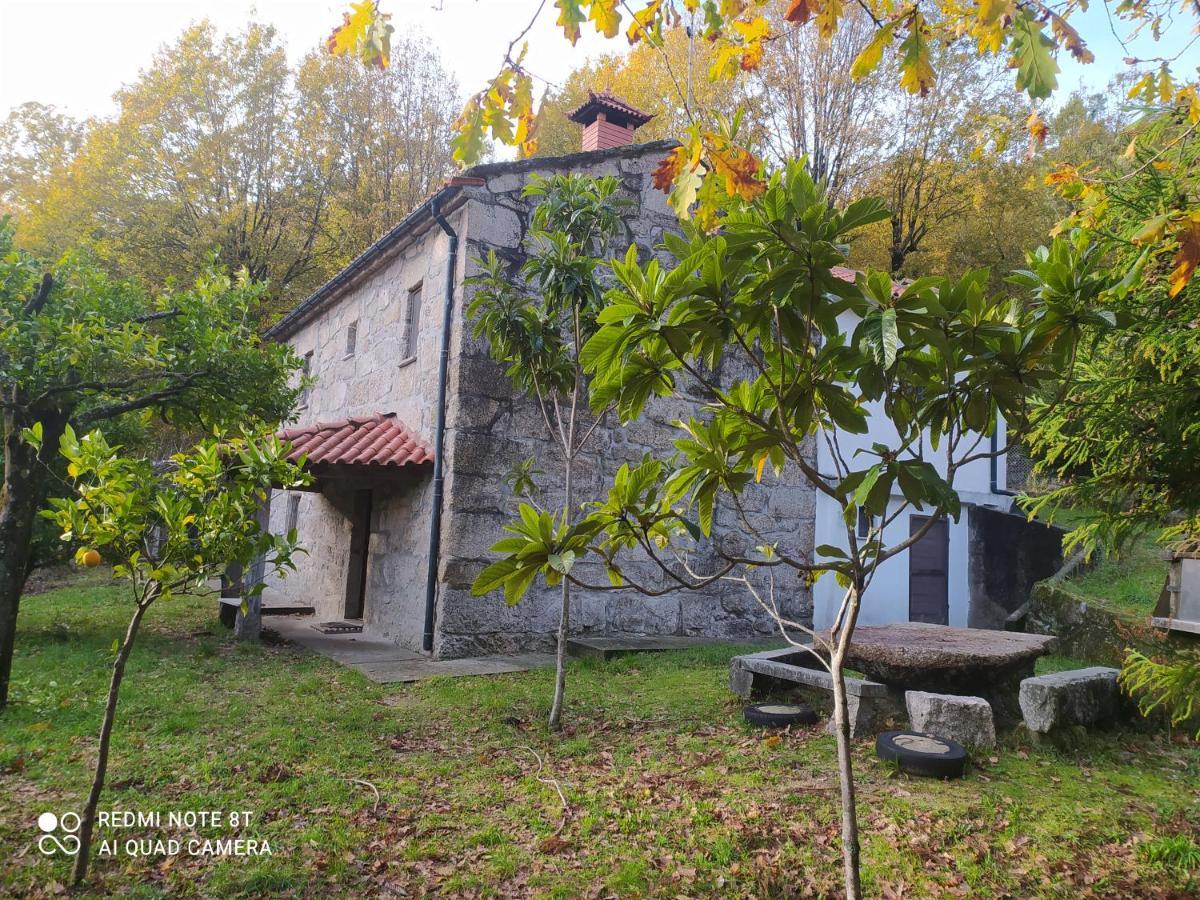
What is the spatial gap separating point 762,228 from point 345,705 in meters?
4.95

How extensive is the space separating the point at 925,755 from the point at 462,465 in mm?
4831

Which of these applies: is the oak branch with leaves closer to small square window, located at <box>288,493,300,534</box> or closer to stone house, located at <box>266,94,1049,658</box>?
stone house, located at <box>266,94,1049,658</box>

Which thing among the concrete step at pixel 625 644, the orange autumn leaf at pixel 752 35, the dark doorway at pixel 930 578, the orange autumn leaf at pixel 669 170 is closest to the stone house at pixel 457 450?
the concrete step at pixel 625 644

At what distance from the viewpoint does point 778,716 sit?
4.99 meters

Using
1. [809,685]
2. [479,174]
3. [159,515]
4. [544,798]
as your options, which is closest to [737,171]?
[159,515]

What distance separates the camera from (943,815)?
358cm

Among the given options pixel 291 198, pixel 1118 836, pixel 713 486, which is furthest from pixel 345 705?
pixel 291 198

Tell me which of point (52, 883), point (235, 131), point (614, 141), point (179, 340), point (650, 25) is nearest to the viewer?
point (650, 25)

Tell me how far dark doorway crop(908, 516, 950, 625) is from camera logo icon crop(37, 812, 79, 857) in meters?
10.3

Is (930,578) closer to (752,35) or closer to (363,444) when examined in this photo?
(363,444)

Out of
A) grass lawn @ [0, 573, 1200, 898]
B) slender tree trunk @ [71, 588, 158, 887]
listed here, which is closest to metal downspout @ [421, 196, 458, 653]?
grass lawn @ [0, 573, 1200, 898]

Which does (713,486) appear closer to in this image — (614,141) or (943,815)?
(943,815)

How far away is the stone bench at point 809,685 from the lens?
4.90 meters

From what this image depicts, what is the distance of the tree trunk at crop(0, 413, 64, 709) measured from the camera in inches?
188
